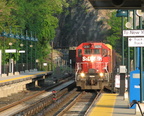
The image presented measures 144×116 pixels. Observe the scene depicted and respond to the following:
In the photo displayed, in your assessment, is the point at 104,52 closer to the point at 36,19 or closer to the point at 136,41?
the point at 136,41

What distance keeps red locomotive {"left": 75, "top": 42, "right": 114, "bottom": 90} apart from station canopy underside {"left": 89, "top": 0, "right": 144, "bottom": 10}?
2133 centimetres

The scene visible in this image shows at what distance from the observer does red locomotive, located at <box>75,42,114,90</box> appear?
30.9m

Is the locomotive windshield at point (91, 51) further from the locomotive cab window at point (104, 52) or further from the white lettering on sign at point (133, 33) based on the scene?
the white lettering on sign at point (133, 33)

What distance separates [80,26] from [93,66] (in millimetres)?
90844

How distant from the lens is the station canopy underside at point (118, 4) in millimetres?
9080

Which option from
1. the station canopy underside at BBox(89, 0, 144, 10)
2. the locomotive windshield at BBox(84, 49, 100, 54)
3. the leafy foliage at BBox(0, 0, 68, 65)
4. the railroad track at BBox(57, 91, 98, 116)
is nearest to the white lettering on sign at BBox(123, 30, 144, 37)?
the railroad track at BBox(57, 91, 98, 116)

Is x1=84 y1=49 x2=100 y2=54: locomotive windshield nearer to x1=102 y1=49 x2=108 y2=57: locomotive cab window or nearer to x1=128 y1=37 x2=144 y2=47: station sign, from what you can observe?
x1=102 y1=49 x2=108 y2=57: locomotive cab window

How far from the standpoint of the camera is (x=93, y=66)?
103 feet

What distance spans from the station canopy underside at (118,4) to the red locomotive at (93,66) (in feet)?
70.0

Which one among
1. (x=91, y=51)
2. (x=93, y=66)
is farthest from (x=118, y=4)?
(x=91, y=51)

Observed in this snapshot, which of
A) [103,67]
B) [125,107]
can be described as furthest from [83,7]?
A: [125,107]

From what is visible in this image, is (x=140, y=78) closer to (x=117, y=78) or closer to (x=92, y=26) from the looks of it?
(x=117, y=78)

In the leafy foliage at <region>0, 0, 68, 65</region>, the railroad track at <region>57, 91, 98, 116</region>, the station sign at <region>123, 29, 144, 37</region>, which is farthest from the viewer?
the leafy foliage at <region>0, 0, 68, 65</region>

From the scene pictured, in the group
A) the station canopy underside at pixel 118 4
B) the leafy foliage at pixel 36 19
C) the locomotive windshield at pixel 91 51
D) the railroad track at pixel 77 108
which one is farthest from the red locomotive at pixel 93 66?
the leafy foliage at pixel 36 19
